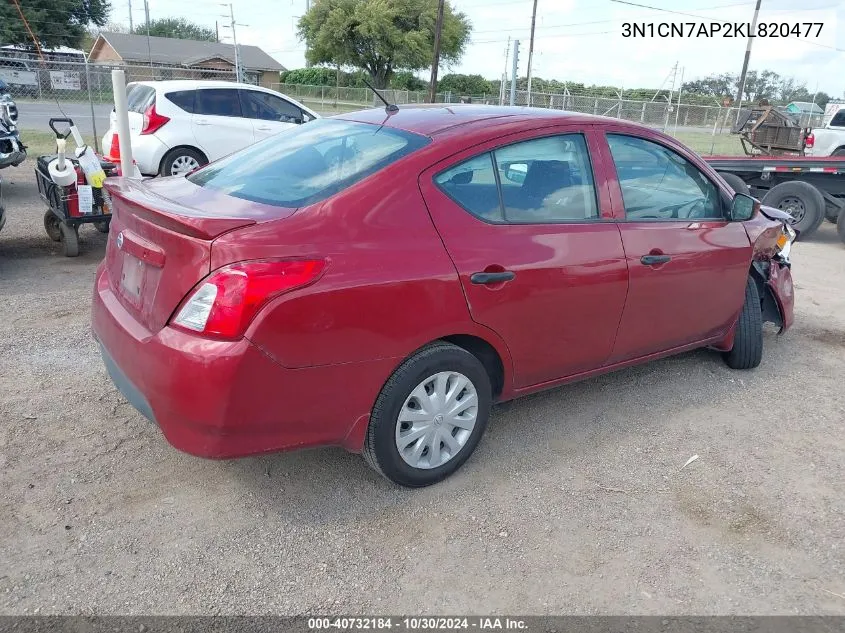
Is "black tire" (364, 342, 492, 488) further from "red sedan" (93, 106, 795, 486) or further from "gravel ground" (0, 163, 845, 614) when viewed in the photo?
"gravel ground" (0, 163, 845, 614)

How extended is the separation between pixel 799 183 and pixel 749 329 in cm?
637

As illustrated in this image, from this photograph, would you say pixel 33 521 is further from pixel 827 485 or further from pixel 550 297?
pixel 827 485

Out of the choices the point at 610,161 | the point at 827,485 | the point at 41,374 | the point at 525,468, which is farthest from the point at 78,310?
the point at 827,485

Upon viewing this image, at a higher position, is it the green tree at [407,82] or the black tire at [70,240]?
the green tree at [407,82]

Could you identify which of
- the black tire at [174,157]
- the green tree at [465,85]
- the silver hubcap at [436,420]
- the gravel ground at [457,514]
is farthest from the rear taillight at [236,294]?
the green tree at [465,85]

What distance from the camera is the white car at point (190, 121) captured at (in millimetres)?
9805

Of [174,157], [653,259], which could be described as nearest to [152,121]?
[174,157]

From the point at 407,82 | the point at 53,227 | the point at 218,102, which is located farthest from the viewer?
the point at 407,82

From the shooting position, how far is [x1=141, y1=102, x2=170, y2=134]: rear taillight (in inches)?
385

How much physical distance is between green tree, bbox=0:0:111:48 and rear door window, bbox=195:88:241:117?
35.9 meters

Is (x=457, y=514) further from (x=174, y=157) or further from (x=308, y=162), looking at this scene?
(x=174, y=157)

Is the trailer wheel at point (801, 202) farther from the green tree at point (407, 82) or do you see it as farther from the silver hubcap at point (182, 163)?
the green tree at point (407, 82)

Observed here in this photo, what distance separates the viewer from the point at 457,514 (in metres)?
3.00

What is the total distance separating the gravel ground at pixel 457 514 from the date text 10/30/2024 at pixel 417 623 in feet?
0.16
